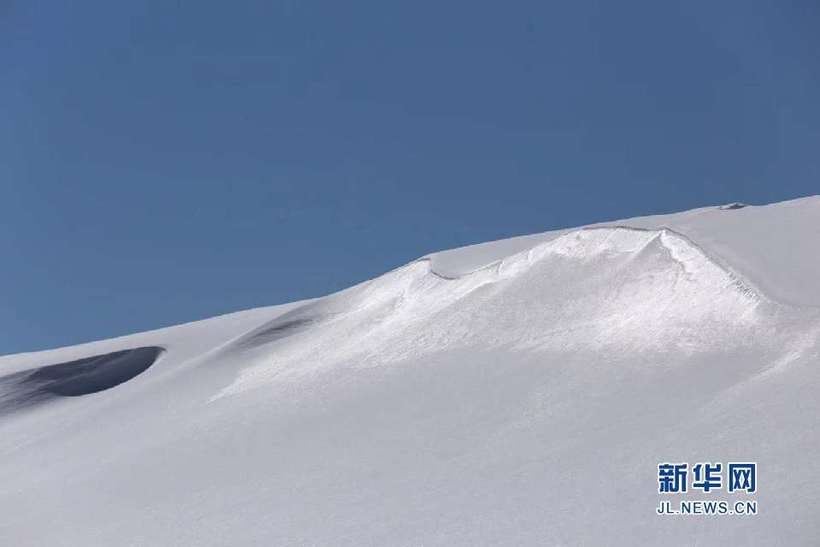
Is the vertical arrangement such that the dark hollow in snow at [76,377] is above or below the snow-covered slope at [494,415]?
above

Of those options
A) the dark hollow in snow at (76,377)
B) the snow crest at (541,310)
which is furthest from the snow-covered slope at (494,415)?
the dark hollow in snow at (76,377)

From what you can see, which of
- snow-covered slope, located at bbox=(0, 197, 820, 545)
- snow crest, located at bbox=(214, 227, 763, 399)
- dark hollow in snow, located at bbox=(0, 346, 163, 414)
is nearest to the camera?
snow-covered slope, located at bbox=(0, 197, 820, 545)

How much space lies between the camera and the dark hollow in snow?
11.0m

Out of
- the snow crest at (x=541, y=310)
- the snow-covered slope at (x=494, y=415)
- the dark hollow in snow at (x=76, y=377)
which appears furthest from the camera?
the dark hollow in snow at (x=76, y=377)

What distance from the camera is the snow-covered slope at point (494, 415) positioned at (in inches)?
183

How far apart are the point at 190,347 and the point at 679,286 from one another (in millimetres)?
5783

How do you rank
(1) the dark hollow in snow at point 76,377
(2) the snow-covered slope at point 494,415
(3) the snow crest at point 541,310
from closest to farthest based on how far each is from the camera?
1. (2) the snow-covered slope at point 494,415
2. (3) the snow crest at point 541,310
3. (1) the dark hollow in snow at point 76,377

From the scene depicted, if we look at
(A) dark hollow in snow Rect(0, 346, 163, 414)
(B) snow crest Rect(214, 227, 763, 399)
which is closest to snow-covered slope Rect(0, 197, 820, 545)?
(B) snow crest Rect(214, 227, 763, 399)

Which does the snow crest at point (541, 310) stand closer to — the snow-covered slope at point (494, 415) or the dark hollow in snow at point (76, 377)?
the snow-covered slope at point (494, 415)

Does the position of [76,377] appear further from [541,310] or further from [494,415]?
[494,415]

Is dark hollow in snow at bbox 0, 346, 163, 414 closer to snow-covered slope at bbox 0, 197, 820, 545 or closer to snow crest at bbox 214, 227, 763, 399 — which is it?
snow-covered slope at bbox 0, 197, 820, 545

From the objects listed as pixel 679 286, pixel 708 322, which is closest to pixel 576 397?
pixel 708 322

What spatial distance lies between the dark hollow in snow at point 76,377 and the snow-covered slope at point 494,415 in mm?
1395

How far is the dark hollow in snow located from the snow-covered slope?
1.39 metres
